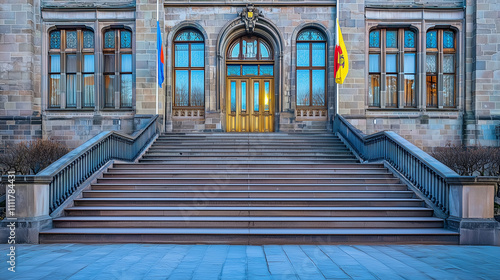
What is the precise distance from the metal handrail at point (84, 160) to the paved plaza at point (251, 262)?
1.61 metres

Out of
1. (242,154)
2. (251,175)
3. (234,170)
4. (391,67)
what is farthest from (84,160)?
(391,67)

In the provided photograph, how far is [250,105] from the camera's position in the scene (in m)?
20.3

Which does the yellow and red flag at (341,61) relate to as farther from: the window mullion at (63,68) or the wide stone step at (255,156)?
the window mullion at (63,68)

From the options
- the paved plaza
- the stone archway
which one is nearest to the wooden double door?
the stone archway

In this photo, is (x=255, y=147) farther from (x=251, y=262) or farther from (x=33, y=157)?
(x=251, y=262)

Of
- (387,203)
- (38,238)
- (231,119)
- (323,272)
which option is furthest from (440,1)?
(38,238)

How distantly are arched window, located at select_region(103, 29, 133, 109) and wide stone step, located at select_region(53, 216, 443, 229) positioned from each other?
11293mm

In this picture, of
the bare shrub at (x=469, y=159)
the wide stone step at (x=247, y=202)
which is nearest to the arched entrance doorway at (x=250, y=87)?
the bare shrub at (x=469, y=159)

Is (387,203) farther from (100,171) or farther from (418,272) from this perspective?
(100,171)

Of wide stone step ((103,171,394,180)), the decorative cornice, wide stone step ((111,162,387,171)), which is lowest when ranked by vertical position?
wide stone step ((103,171,394,180))

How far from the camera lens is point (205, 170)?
12.7 metres

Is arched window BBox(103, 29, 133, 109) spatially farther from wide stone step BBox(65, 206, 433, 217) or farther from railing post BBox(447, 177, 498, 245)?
railing post BBox(447, 177, 498, 245)

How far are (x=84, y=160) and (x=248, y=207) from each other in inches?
179

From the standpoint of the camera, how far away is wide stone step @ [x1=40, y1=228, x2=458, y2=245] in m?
8.52
